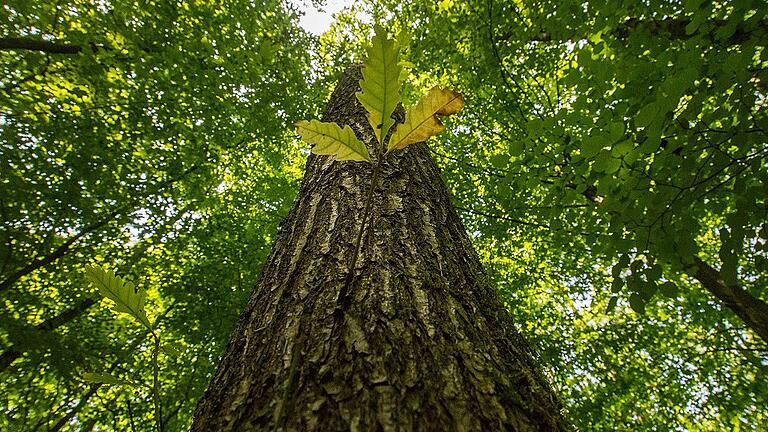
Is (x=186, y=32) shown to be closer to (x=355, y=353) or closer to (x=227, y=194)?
(x=227, y=194)

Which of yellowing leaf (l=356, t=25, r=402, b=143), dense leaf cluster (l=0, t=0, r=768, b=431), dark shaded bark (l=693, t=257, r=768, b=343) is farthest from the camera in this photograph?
dense leaf cluster (l=0, t=0, r=768, b=431)

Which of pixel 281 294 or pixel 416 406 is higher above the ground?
pixel 281 294

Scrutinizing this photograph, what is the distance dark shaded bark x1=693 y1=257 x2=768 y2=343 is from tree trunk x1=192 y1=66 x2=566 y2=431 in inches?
141

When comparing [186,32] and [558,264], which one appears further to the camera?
[558,264]

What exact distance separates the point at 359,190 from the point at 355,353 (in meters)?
0.89

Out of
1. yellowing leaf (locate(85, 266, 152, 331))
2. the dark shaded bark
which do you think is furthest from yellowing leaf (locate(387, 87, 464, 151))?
the dark shaded bark

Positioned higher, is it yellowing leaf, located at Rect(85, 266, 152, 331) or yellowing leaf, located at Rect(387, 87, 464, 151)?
yellowing leaf, located at Rect(387, 87, 464, 151)

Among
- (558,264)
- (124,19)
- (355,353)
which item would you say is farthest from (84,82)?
(558,264)

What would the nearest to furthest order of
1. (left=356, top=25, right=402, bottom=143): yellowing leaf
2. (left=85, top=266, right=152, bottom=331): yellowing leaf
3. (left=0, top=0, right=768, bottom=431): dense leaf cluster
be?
(left=356, top=25, right=402, bottom=143): yellowing leaf, (left=85, top=266, right=152, bottom=331): yellowing leaf, (left=0, top=0, right=768, bottom=431): dense leaf cluster

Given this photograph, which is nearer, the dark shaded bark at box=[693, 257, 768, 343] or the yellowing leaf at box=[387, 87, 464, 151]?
the yellowing leaf at box=[387, 87, 464, 151]

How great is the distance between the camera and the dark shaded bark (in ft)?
11.4

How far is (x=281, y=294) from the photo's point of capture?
1.09 metres

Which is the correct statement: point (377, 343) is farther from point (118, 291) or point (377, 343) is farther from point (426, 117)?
point (118, 291)

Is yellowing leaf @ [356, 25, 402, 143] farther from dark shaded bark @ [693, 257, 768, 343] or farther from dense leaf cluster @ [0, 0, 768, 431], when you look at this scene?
dark shaded bark @ [693, 257, 768, 343]
